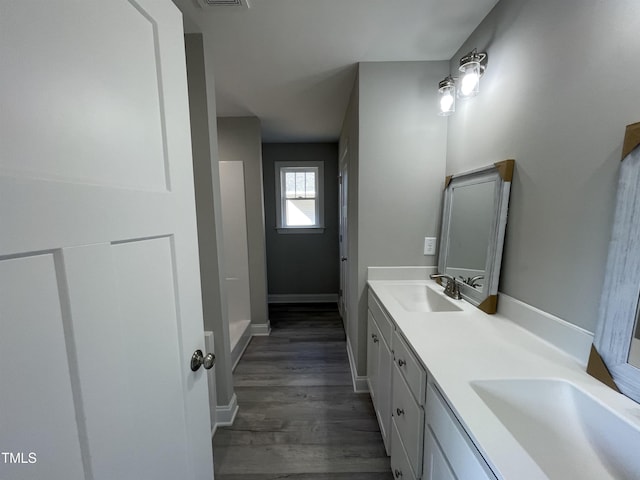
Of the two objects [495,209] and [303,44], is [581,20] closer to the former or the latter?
[495,209]

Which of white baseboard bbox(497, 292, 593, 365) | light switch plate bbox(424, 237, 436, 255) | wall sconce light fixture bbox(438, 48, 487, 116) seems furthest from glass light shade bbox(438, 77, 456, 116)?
white baseboard bbox(497, 292, 593, 365)

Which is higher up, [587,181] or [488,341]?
[587,181]

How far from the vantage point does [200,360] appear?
34.7 inches

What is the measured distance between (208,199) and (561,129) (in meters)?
1.74

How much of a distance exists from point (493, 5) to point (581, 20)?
603mm

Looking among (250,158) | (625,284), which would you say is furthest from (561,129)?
(250,158)

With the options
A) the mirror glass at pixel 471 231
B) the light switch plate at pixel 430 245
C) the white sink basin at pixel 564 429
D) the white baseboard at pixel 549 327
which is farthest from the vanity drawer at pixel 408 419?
the light switch plate at pixel 430 245

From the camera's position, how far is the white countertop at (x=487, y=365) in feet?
1.87

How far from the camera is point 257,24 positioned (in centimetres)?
141

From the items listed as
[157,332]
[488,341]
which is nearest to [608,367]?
[488,341]

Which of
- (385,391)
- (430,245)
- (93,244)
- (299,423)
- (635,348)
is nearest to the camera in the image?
(93,244)

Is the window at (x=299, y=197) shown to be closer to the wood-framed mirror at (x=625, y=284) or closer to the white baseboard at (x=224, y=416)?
the white baseboard at (x=224, y=416)

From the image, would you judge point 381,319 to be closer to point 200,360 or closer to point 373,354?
point 373,354

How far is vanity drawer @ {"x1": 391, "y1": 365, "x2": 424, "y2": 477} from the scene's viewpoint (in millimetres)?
952
